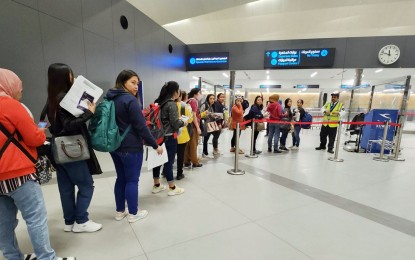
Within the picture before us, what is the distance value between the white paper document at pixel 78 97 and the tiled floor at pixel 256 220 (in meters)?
1.12

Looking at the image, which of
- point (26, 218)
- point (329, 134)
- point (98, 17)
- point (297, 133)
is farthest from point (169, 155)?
point (329, 134)

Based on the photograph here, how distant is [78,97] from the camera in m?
1.53

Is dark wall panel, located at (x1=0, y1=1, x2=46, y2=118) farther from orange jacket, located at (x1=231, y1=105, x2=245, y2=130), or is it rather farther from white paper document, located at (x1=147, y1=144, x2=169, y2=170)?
orange jacket, located at (x1=231, y1=105, x2=245, y2=130)

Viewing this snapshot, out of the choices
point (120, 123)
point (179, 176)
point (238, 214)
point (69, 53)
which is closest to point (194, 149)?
point (179, 176)

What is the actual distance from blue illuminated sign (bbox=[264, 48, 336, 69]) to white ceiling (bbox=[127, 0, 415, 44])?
6.60 feet

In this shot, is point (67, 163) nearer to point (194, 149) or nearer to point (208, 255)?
point (208, 255)

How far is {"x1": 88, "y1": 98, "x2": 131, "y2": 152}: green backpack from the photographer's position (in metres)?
1.73

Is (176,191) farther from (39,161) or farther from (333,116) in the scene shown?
(333,116)

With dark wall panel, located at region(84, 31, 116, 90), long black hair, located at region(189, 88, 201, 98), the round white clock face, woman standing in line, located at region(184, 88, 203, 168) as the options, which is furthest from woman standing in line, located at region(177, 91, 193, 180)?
the round white clock face

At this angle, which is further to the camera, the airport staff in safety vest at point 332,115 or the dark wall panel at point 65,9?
Answer: the airport staff in safety vest at point 332,115

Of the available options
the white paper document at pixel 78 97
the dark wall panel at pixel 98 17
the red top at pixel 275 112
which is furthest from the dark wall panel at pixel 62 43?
the red top at pixel 275 112

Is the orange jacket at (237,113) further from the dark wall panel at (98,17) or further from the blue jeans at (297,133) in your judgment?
the dark wall panel at (98,17)

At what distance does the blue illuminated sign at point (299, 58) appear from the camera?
28.6ft

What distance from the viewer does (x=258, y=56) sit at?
9.46 m
